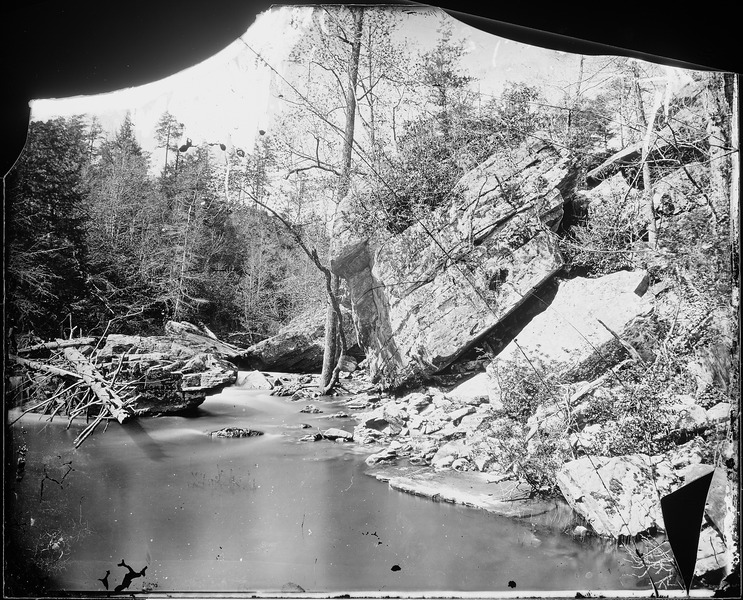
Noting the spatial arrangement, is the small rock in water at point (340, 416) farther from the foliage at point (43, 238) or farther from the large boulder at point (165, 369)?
the foliage at point (43, 238)

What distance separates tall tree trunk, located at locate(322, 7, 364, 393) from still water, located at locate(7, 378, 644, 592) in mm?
367

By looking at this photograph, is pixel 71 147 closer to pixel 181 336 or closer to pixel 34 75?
pixel 34 75

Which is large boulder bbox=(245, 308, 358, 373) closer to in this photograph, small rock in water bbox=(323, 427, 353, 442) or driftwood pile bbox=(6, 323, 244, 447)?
driftwood pile bbox=(6, 323, 244, 447)

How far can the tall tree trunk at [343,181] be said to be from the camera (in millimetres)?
1927

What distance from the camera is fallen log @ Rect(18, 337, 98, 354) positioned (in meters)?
1.82

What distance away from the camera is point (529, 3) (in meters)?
1.48

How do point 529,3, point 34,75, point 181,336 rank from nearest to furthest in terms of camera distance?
1. point 529,3
2. point 34,75
3. point 181,336

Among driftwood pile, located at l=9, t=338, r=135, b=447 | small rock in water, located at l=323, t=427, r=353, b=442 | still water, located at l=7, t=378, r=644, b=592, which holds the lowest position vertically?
still water, located at l=7, t=378, r=644, b=592

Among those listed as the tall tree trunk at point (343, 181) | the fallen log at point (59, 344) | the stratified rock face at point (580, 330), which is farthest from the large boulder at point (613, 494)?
the fallen log at point (59, 344)

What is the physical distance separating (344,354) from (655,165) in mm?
1391

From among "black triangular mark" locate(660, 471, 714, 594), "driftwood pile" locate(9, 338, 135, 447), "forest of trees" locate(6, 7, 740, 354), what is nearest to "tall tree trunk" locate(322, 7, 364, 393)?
"forest of trees" locate(6, 7, 740, 354)

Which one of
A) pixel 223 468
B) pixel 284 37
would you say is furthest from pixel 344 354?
pixel 284 37

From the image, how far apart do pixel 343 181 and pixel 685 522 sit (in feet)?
5.78

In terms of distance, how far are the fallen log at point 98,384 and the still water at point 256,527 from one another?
0.20 ft
